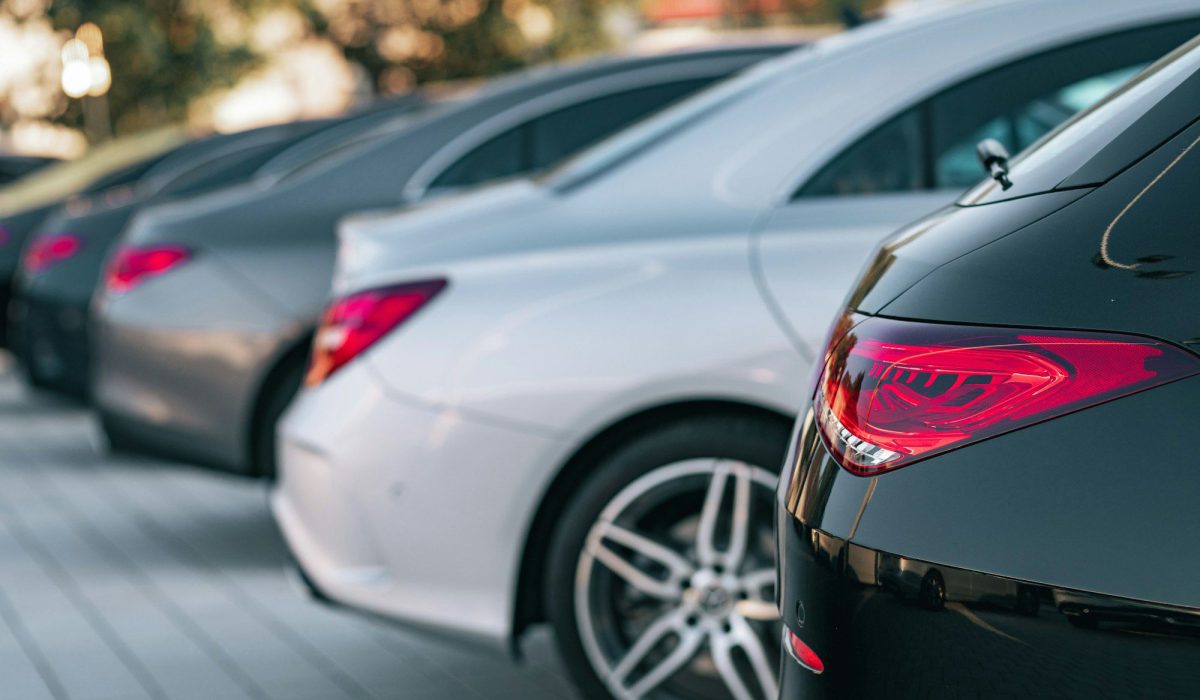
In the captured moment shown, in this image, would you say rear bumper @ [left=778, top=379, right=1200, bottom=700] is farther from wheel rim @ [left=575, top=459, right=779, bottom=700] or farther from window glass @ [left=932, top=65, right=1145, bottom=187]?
window glass @ [left=932, top=65, right=1145, bottom=187]

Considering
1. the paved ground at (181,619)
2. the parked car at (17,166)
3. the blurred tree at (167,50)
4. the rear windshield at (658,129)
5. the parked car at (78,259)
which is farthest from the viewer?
the blurred tree at (167,50)

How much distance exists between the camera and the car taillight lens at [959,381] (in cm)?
168

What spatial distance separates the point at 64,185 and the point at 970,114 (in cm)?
858

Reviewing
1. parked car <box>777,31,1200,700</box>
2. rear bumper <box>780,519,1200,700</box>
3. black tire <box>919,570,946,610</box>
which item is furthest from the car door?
black tire <box>919,570,946,610</box>

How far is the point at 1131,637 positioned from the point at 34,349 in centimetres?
735

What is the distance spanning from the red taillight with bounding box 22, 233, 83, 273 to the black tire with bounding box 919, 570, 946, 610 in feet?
22.7

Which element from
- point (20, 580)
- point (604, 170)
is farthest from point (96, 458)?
point (604, 170)

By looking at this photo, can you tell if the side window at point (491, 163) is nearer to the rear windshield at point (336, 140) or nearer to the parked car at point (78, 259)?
the rear windshield at point (336, 140)

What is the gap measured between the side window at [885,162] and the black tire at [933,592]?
5.62 ft

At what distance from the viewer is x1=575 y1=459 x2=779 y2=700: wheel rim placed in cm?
331

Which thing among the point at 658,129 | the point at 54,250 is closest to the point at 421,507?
the point at 658,129

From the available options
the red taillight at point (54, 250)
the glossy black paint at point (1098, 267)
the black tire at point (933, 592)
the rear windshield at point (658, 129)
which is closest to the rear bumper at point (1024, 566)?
the black tire at point (933, 592)

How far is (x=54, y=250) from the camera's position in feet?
26.5

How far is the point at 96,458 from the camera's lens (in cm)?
796
